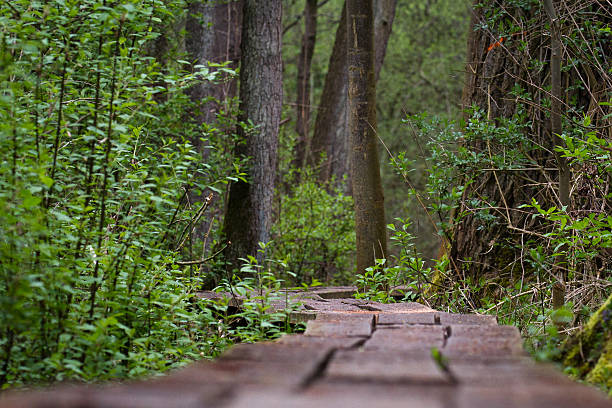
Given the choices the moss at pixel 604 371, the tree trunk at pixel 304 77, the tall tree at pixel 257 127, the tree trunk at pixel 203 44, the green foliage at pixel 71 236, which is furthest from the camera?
the tree trunk at pixel 304 77

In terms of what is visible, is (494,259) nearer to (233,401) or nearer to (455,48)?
(233,401)

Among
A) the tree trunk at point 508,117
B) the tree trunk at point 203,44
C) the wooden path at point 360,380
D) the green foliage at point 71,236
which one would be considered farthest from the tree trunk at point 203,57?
the wooden path at point 360,380

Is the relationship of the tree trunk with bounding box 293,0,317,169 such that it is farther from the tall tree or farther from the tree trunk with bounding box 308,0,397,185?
the tall tree

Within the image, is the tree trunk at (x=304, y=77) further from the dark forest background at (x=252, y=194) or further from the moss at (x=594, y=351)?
the moss at (x=594, y=351)

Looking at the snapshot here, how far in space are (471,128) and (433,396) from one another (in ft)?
14.9

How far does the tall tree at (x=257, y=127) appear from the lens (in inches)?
337

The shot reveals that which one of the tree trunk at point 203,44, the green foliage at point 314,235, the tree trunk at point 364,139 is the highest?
the tree trunk at point 203,44

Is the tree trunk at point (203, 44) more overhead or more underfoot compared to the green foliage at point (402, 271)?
more overhead

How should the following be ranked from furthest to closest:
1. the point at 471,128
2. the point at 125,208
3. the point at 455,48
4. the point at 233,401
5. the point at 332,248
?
the point at 455,48, the point at 332,248, the point at 471,128, the point at 125,208, the point at 233,401

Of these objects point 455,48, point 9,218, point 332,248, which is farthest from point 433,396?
point 455,48

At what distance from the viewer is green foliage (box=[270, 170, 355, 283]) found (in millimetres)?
10977

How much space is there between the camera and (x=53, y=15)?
3.85 m

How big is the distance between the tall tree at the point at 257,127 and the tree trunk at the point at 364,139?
57.9 inches

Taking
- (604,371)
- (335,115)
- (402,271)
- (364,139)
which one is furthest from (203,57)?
(604,371)
